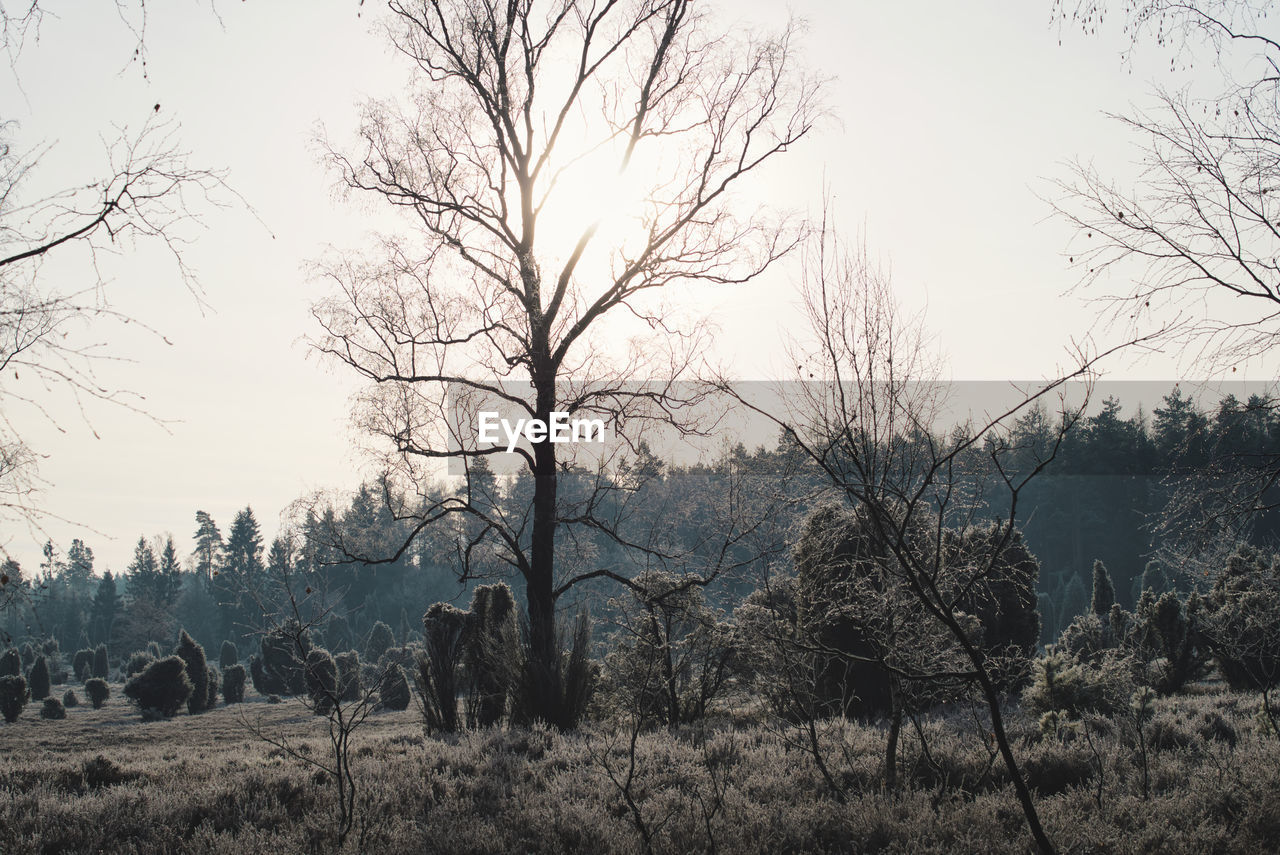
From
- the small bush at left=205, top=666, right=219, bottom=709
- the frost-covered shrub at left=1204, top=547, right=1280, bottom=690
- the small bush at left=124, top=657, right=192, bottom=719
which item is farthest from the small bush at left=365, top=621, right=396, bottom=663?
the frost-covered shrub at left=1204, top=547, right=1280, bottom=690

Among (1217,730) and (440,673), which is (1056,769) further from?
(440,673)

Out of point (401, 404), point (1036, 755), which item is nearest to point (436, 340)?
point (401, 404)

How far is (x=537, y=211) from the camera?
12.6m

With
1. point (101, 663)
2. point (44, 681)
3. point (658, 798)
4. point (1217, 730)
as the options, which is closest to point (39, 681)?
point (44, 681)

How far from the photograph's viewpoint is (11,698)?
2941cm

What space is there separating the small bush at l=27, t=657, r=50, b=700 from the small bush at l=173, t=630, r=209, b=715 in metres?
7.23

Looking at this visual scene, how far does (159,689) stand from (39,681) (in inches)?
404

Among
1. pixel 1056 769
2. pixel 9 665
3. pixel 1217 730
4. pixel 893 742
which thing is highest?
pixel 893 742

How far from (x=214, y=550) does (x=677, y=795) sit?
76.9 m

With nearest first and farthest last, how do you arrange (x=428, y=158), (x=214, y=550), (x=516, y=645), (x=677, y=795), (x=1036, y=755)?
(x=677, y=795) < (x=1036, y=755) < (x=516, y=645) < (x=428, y=158) < (x=214, y=550)

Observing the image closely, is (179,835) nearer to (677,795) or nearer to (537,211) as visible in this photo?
(677,795)

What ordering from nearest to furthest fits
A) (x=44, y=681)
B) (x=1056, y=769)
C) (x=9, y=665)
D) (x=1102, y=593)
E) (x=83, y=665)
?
(x=1056, y=769), (x=1102, y=593), (x=9, y=665), (x=44, y=681), (x=83, y=665)

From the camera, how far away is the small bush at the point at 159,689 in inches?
1185

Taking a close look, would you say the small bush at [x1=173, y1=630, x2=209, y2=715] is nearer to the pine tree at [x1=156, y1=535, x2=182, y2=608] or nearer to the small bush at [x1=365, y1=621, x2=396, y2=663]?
the small bush at [x1=365, y1=621, x2=396, y2=663]
